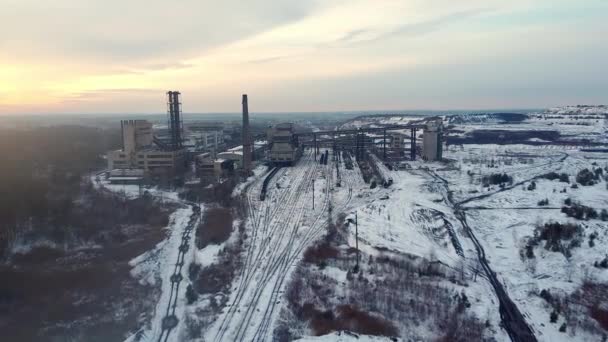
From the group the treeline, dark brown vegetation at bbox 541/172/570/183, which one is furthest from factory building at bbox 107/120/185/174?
dark brown vegetation at bbox 541/172/570/183

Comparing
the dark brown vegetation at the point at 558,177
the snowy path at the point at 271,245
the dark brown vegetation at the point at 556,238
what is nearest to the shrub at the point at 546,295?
the dark brown vegetation at the point at 556,238

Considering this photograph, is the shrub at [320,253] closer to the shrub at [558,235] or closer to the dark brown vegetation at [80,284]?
the dark brown vegetation at [80,284]

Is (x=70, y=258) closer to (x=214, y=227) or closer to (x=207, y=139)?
(x=214, y=227)

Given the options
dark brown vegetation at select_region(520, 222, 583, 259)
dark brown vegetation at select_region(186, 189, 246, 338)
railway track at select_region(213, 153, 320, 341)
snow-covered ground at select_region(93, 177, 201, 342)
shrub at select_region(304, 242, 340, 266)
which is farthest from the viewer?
dark brown vegetation at select_region(520, 222, 583, 259)

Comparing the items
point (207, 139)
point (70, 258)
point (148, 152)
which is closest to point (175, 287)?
point (70, 258)

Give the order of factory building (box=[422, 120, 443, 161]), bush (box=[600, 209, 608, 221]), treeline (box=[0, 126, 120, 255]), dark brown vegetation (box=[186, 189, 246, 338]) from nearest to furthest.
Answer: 1. dark brown vegetation (box=[186, 189, 246, 338])
2. treeline (box=[0, 126, 120, 255])
3. bush (box=[600, 209, 608, 221])
4. factory building (box=[422, 120, 443, 161])

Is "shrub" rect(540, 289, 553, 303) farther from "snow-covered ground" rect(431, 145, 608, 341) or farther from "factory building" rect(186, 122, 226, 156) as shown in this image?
"factory building" rect(186, 122, 226, 156)
